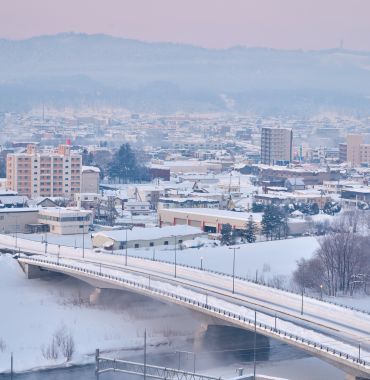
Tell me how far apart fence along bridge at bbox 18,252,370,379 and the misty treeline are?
1886mm

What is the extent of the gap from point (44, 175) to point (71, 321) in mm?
11389

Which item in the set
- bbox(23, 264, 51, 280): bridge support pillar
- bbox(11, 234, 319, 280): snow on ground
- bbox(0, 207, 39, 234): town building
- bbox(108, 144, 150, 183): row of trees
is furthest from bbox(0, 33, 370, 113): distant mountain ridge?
bbox(23, 264, 51, 280): bridge support pillar

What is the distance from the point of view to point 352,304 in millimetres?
12734

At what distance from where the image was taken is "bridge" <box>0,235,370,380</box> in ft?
30.5

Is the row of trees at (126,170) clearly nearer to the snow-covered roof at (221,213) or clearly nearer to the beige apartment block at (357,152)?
the beige apartment block at (357,152)

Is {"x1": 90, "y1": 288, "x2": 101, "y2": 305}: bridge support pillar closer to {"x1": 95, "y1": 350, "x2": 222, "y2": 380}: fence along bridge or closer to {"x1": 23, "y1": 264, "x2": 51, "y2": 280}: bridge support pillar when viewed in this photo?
{"x1": 23, "y1": 264, "x2": 51, "y2": 280}: bridge support pillar

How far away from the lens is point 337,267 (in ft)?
45.4

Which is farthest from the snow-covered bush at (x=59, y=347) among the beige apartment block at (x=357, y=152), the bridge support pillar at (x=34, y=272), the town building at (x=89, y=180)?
the beige apartment block at (x=357, y=152)

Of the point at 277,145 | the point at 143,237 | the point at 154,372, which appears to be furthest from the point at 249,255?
the point at 277,145

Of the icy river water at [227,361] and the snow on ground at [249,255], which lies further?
the snow on ground at [249,255]

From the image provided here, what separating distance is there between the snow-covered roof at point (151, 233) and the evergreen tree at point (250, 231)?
2.04 feet

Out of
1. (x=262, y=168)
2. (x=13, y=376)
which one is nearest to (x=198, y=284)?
(x=13, y=376)

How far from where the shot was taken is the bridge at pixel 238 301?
9289 millimetres

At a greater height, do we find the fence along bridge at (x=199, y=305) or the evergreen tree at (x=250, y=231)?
the fence along bridge at (x=199, y=305)
